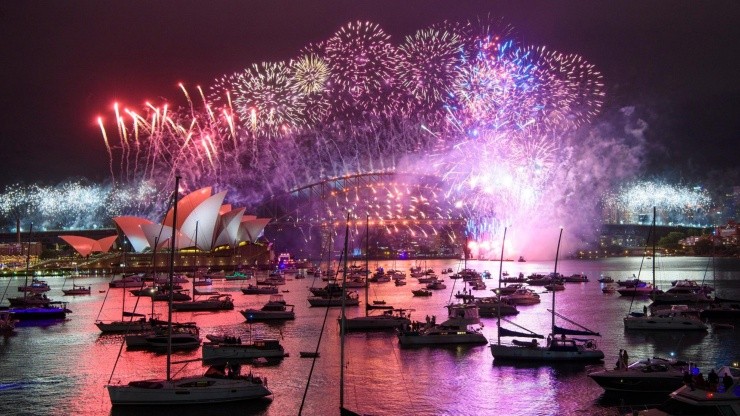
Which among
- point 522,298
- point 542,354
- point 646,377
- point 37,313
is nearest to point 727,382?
point 646,377

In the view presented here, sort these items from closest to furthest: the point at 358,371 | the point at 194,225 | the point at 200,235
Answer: the point at 358,371 < the point at 194,225 < the point at 200,235

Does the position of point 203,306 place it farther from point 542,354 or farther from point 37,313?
point 542,354

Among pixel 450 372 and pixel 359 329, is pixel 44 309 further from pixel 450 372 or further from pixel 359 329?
pixel 450 372

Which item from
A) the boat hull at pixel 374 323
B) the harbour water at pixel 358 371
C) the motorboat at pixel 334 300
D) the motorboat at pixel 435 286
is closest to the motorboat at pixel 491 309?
the harbour water at pixel 358 371

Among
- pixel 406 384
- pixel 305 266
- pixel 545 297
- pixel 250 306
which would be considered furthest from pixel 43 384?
pixel 305 266

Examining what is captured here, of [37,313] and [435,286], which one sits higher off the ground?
[435,286]

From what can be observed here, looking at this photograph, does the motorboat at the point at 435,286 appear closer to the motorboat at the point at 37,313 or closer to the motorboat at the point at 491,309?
the motorboat at the point at 491,309
